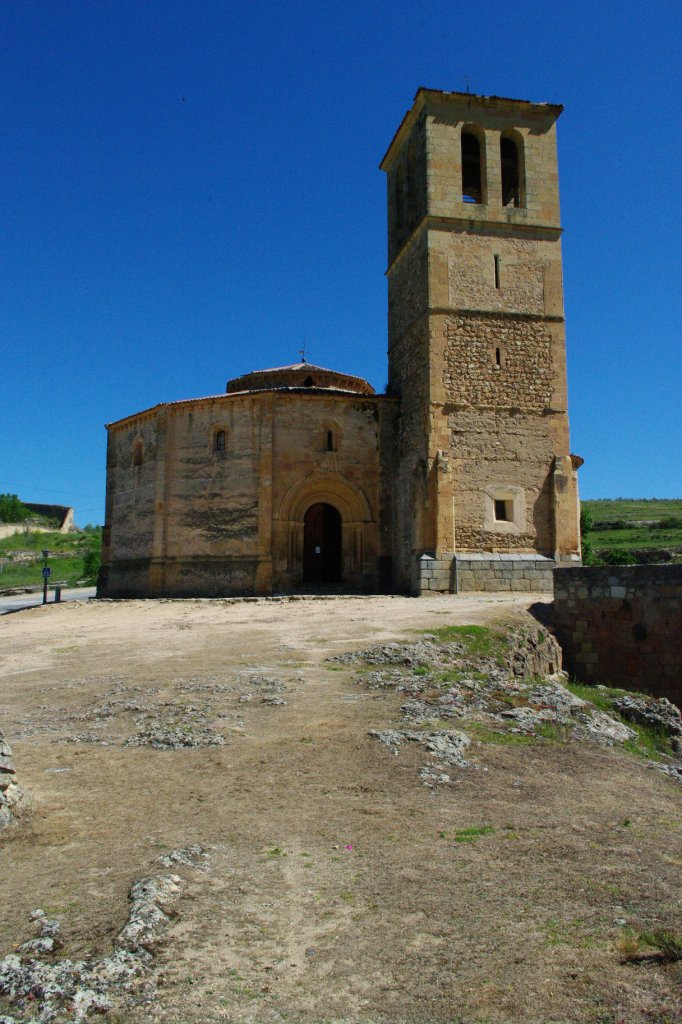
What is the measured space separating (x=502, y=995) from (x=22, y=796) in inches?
135

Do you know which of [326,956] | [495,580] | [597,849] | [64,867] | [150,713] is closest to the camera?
[326,956]

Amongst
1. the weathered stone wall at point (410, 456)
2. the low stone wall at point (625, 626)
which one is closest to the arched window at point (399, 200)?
the weathered stone wall at point (410, 456)

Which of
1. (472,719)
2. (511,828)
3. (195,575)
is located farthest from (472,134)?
(511,828)

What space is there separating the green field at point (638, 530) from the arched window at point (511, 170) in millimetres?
24439

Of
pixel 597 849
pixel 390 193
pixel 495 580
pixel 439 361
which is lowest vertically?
pixel 597 849

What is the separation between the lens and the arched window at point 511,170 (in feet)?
76.1

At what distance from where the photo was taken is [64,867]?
433 cm

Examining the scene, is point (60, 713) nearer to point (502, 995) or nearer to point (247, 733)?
point (247, 733)

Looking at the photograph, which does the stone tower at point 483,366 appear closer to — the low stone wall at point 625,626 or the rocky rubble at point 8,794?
the low stone wall at point 625,626

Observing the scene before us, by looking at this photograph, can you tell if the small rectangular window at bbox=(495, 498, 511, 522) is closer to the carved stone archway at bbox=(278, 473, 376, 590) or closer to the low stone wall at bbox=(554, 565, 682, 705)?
the carved stone archway at bbox=(278, 473, 376, 590)

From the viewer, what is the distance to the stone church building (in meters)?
21.2

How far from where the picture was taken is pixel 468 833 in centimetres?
506

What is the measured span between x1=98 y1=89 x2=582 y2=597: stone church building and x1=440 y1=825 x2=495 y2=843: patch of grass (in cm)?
1505

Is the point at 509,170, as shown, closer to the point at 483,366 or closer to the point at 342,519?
the point at 483,366
